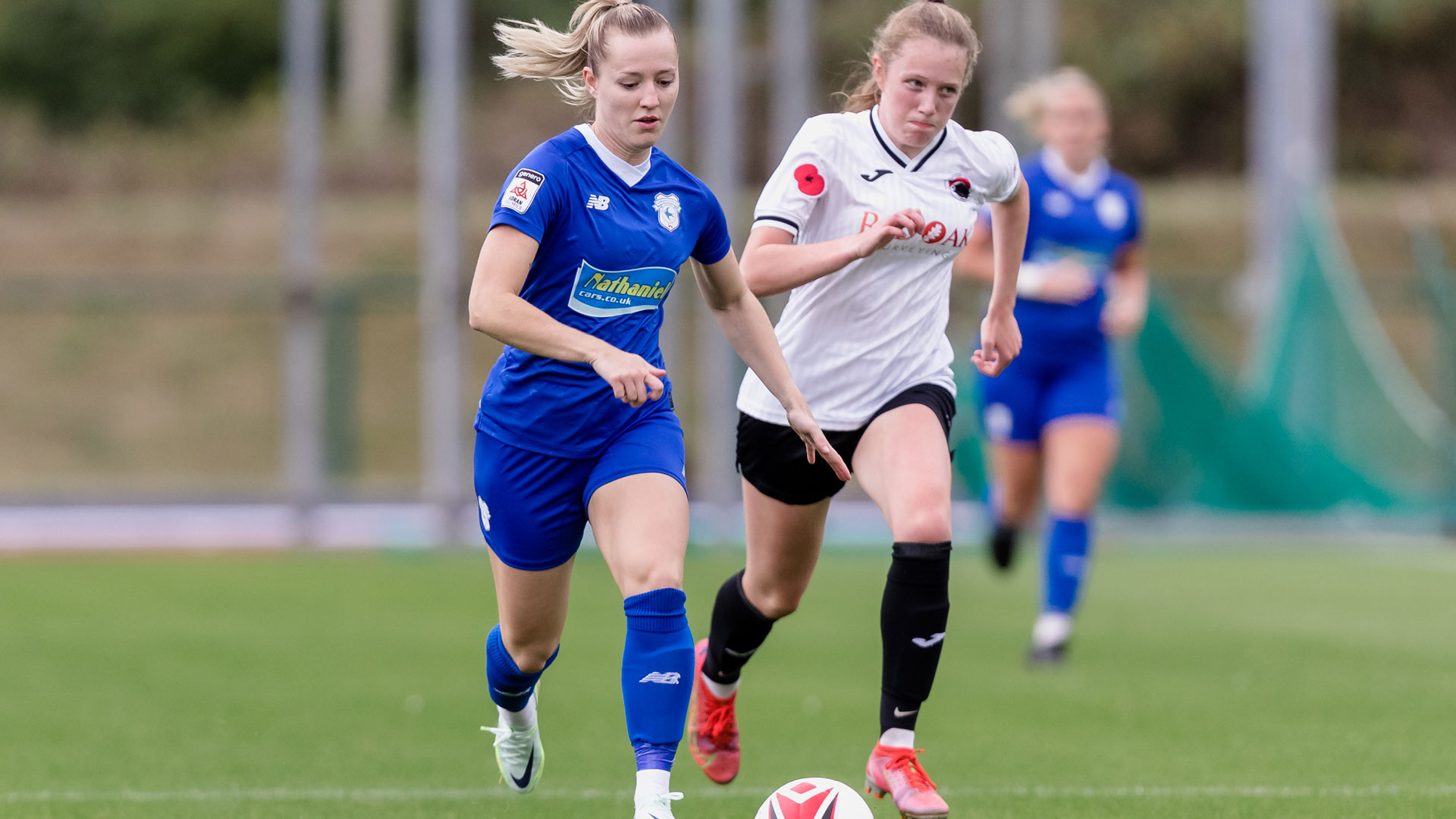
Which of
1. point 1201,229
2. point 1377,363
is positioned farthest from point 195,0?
point 1377,363

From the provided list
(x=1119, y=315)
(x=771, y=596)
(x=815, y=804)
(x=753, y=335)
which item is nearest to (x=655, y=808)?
(x=815, y=804)

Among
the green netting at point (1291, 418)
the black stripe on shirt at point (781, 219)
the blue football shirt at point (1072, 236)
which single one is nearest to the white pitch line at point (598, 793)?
the black stripe on shirt at point (781, 219)

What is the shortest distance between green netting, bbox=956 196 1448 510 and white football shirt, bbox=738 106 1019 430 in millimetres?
9334

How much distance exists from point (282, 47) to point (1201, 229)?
16.2 metres

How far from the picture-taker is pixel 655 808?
4.27 meters

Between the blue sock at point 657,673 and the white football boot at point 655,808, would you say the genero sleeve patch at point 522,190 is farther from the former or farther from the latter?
the white football boot at point 655,808

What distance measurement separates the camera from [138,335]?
23.7 metres

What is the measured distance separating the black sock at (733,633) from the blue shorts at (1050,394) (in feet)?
9.39

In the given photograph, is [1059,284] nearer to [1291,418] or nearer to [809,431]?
[809,431]

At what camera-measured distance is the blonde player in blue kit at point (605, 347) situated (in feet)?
14.5

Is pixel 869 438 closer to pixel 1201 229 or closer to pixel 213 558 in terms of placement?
pixel 213 558

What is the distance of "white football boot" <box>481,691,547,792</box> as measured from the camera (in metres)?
5.39

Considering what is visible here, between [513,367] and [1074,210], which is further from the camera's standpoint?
[1074,210]

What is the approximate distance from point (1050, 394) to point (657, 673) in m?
4.33
